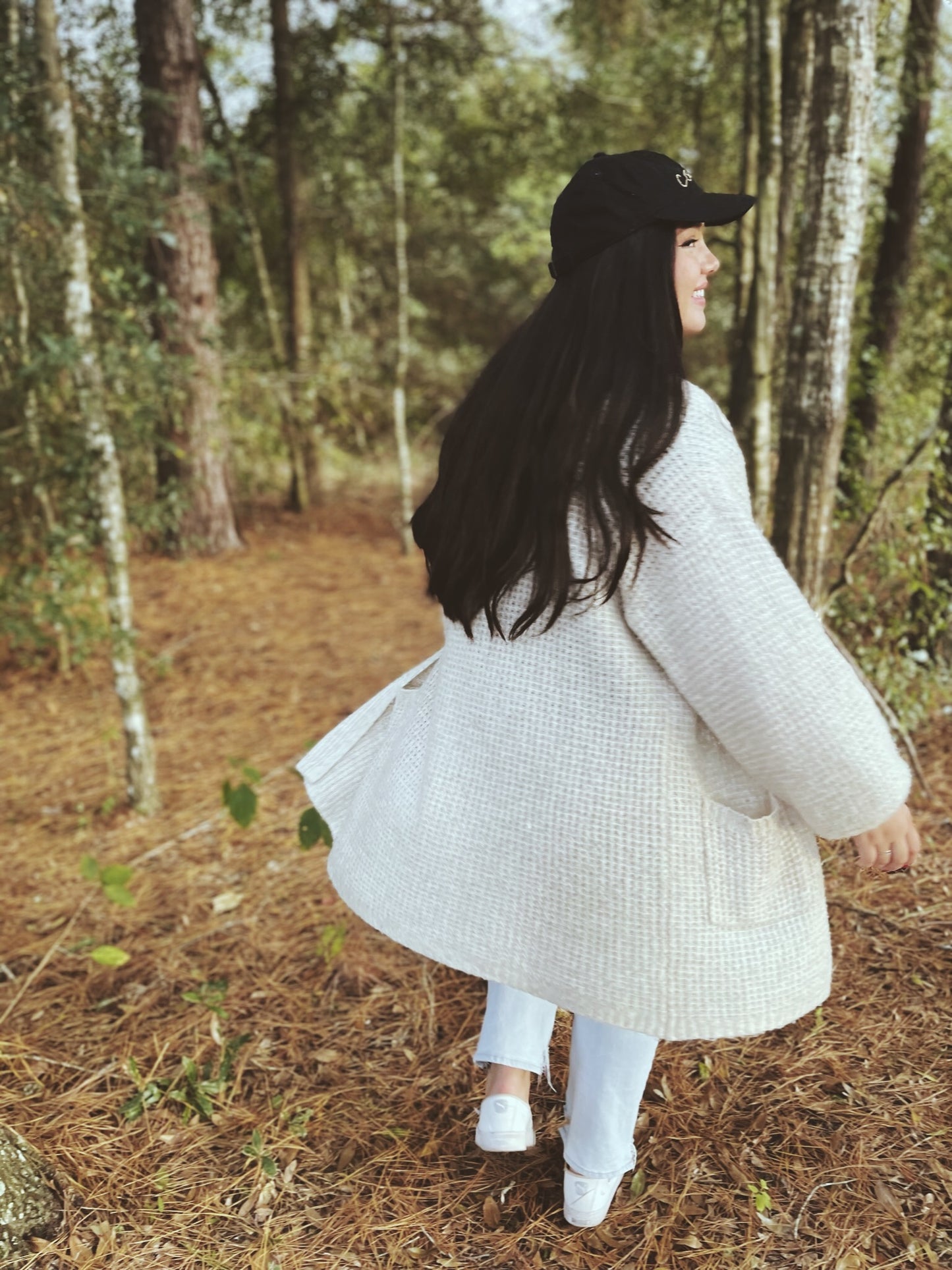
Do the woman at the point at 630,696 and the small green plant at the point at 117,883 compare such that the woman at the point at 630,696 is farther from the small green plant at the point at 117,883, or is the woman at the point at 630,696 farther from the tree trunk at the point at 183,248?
the tree trunk at the point at 183,248

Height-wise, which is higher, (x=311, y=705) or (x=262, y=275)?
(x=262, y=275)

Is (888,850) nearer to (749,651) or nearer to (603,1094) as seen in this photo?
(749,651)

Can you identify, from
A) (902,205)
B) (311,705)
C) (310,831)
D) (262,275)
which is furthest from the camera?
(262,275)

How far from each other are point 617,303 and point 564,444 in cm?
23

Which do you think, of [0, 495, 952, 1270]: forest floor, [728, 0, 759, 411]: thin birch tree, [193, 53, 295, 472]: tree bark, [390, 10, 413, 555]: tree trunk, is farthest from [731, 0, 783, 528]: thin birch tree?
[193, 53, 295, 472]: tree bark

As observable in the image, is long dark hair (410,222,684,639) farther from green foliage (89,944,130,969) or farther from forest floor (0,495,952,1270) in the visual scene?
green foliage (89,944,130,969)

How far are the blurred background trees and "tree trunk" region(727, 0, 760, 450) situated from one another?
0.02 metres

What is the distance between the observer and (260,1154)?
1.98 m

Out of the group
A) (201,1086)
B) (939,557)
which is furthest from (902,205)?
(201,1086)

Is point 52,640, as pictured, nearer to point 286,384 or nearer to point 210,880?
point 210,880

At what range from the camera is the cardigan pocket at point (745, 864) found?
1439mm

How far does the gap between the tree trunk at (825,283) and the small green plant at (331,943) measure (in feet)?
5.87

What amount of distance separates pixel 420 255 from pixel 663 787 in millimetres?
10997

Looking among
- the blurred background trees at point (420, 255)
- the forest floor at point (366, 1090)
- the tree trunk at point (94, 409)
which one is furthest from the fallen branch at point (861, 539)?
the tree trunk at point (94, 409)
